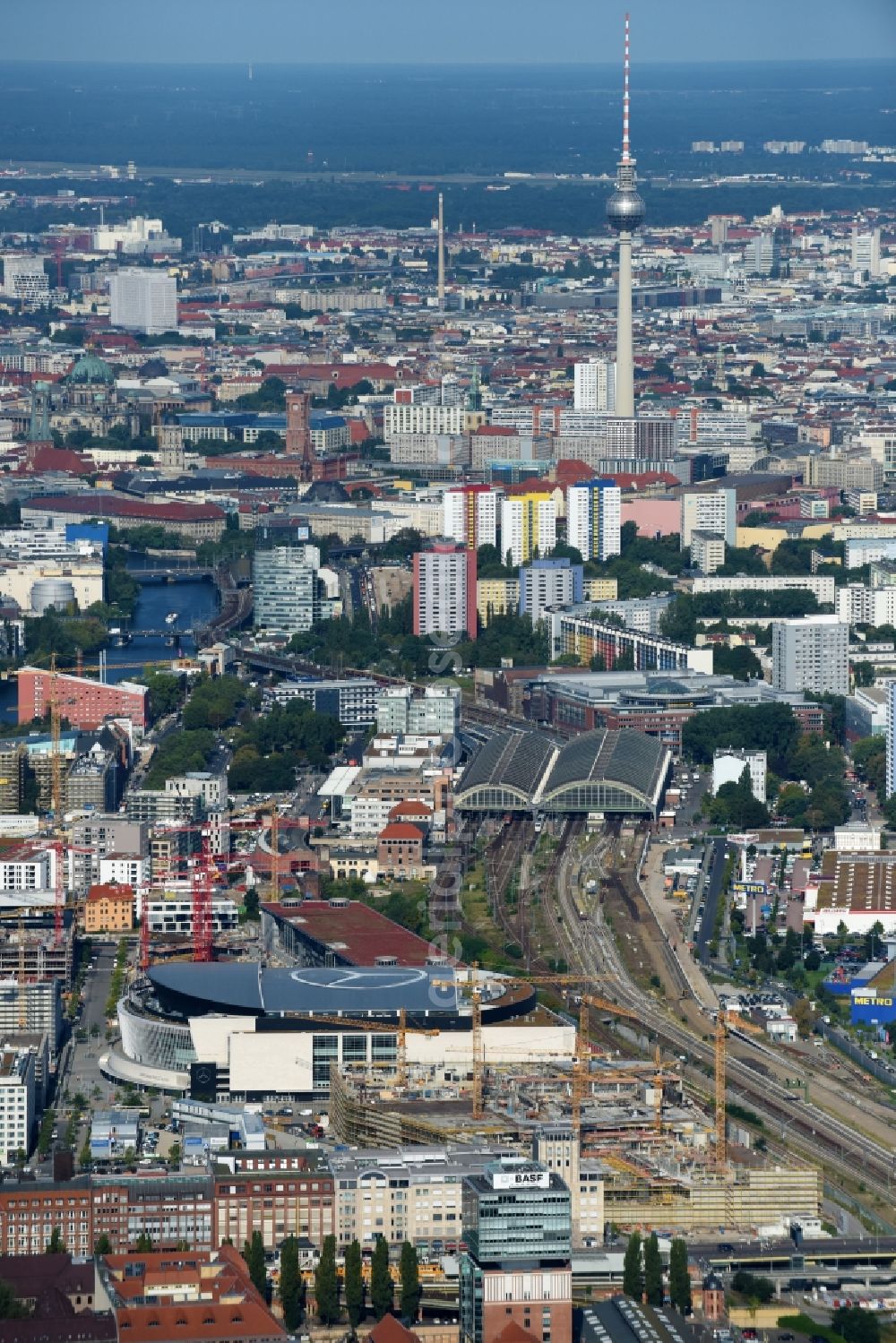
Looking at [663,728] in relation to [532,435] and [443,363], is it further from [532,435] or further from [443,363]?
[443,363]

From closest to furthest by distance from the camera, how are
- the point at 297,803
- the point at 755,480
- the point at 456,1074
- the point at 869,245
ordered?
the point at 456,1074, the point at 297,803, the point at 755,480, the point at 869,245

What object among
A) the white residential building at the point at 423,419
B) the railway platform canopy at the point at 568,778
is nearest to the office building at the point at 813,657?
the railway platform canopy at the point at 568,778

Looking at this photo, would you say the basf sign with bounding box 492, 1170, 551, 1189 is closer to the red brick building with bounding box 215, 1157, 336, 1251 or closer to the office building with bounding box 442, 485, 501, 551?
the red brick building with bounding box 215, 1157, 336, 1251

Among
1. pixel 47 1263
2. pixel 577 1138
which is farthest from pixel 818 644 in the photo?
pixel 47 1263

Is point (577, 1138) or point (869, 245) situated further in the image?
point (869, 245)

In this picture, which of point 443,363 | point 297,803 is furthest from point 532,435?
point 297,803

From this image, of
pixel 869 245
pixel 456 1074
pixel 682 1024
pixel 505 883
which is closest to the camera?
pixel 456 1074

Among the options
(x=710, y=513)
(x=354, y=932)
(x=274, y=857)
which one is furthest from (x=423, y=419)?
(x=354, y=932)

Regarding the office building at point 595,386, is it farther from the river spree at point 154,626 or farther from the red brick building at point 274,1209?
the red brick building at point 274,1209
